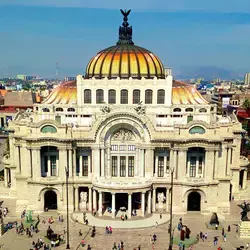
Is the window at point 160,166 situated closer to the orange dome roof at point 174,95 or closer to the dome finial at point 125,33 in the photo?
the orange dome roof at point 174,95

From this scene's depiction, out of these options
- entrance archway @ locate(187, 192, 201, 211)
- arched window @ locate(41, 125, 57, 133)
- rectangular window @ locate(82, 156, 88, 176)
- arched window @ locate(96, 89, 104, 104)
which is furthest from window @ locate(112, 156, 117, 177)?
entrance archway @ locate(187, 192, 201, 211)

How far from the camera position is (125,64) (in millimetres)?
66188

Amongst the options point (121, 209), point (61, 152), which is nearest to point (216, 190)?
point (121, 209)

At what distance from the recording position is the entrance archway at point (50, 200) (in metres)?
62.7

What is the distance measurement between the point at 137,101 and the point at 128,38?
1638cm

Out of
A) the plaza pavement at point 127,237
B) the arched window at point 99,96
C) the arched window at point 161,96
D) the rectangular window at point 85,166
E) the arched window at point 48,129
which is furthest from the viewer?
the arched window at point 99,96

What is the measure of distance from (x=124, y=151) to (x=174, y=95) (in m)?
14.2

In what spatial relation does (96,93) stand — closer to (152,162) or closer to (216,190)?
(152,162)

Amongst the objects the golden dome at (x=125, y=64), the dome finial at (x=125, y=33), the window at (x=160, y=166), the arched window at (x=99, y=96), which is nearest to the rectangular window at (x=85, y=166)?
the arched window at (x=99, y=96)

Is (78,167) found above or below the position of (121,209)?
above

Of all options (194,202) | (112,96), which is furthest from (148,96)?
(194,202)

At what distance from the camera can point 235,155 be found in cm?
6912

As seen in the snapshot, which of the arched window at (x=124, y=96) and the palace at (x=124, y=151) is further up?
the arched window at (x=124, y=96)

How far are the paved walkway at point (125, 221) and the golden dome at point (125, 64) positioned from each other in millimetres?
23925
